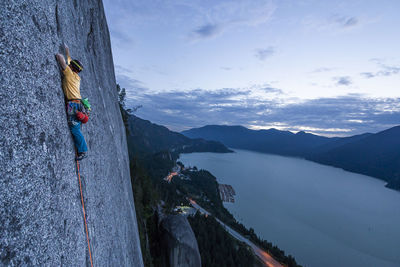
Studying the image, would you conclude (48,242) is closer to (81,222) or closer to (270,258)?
(81,222)

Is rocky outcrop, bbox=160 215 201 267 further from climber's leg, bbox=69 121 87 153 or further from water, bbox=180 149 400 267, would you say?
water, bbox=180 149 400 267

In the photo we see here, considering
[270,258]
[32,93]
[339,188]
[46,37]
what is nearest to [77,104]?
[32,93]

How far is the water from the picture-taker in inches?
1729

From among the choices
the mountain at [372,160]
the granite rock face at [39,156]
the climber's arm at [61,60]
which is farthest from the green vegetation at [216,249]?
the mountain at [372,160]

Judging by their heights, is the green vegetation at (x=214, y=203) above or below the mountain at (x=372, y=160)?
below

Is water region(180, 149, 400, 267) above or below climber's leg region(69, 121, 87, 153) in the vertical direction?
below

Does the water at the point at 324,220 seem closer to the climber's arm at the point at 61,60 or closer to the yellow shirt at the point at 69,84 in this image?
the yellow shirt at the point at 69,84

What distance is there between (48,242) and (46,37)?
2.88 meters

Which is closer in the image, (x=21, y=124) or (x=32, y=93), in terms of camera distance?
(x=21, y=124)

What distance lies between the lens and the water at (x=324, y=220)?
4391cm

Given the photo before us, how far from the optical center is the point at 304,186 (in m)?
95.7

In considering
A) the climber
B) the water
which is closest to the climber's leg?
the climber

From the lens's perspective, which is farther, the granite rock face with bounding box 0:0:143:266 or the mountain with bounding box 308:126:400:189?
the mountain with bounding box 308:126:400:189

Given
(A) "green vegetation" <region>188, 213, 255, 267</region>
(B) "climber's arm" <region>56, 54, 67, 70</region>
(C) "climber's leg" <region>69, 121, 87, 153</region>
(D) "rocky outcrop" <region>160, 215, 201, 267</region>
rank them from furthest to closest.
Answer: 1. (A) "green vegetation" <region>188, 213, 255, 267</region>
2. (D) "rocky outcrop" <region>160, 215, 201, 267</region>
3. (C) "climber's leg" <region>69, 121, 87, 153</region>
4. (B) "climber's arm" <region>56, 54, 67, 70</region>
